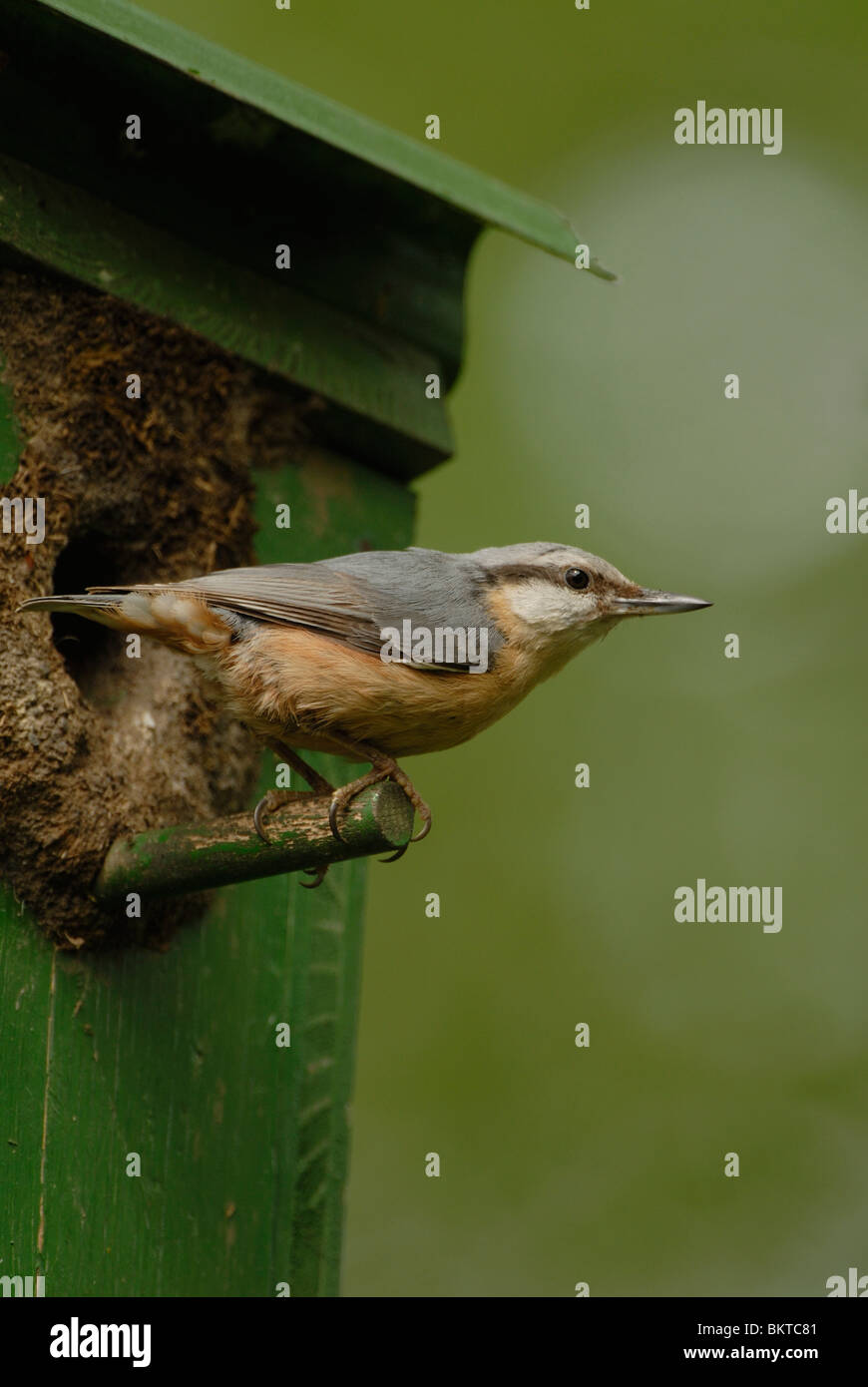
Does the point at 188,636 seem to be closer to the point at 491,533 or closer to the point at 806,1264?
the point at 491,533

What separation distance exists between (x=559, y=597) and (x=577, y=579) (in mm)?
65

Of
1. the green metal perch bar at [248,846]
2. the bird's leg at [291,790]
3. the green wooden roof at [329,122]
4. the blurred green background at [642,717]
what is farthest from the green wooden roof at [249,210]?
the blurred green background at [642,717]

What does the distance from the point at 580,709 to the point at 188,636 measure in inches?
181

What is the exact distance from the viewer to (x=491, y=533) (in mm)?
6902

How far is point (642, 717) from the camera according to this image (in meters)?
7.56

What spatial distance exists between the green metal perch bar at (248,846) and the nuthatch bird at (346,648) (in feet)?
0.40

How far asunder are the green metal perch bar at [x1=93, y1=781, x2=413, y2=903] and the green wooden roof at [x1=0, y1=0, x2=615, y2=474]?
4.35 feet

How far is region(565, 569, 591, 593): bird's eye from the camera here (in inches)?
135

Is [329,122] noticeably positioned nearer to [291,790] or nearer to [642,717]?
[291,790]

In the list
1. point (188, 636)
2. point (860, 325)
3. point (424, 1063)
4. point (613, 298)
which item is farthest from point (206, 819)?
point (860, 325)

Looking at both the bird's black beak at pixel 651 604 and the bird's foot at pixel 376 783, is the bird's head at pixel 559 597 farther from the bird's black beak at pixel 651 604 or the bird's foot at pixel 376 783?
the bird's foot at pixel 376 783

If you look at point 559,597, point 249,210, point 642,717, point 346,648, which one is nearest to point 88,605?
point 346,648

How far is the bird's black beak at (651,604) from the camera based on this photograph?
336 cm

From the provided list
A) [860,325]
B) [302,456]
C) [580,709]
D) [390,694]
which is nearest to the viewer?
[390,694]
